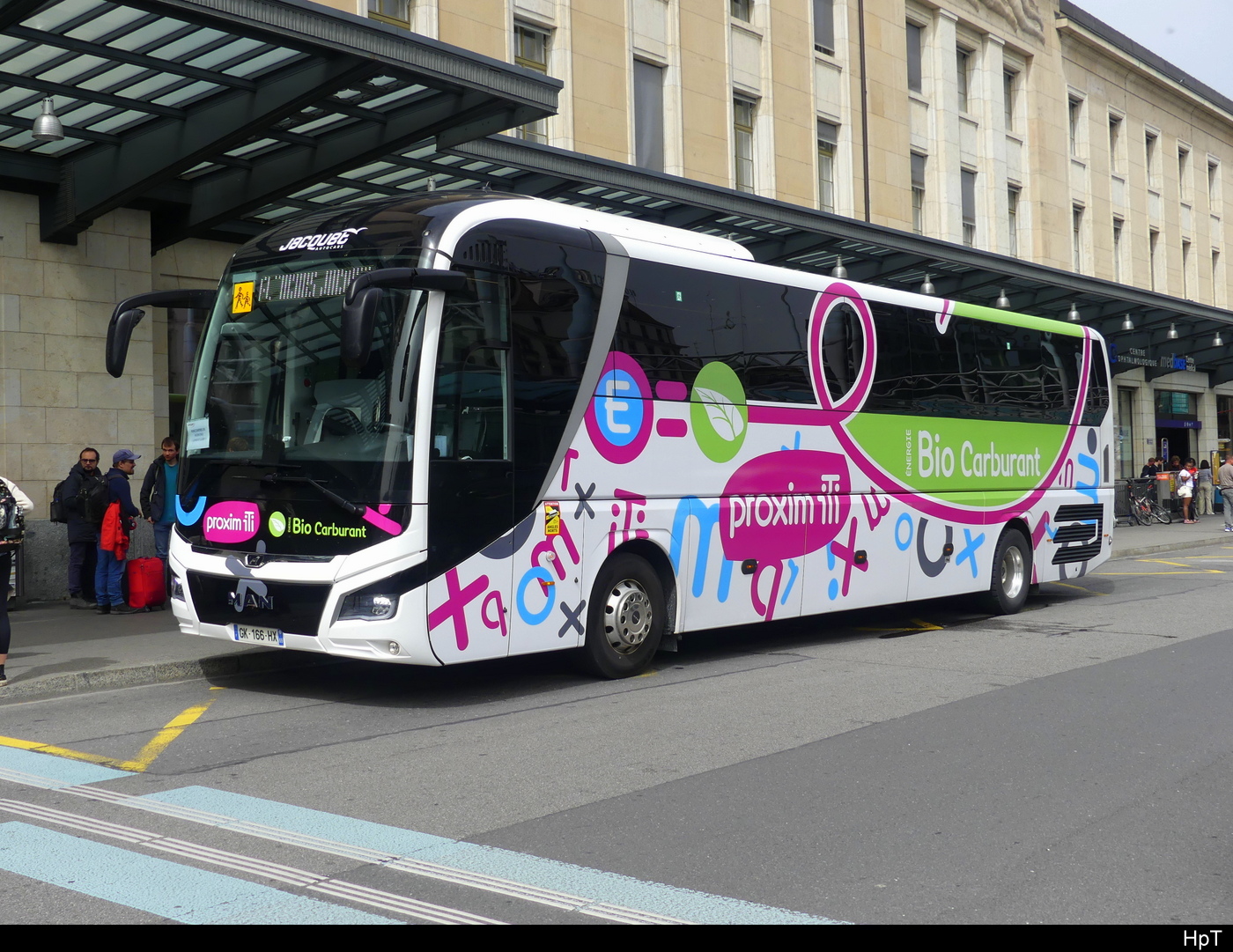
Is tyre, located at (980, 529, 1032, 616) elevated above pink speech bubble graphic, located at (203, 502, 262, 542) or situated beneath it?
situated beneath

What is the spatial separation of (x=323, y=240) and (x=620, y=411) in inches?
98.1

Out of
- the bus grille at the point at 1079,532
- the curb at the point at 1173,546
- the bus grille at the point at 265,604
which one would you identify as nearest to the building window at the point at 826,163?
the curb at the point at 1173,546

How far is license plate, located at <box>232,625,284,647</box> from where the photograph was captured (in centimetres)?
832

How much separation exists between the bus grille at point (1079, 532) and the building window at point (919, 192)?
50.4ft

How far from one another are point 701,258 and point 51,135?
19.5 ft

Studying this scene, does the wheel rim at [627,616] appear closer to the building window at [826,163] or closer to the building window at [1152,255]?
the building window at [826,163]

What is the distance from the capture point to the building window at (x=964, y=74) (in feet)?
106

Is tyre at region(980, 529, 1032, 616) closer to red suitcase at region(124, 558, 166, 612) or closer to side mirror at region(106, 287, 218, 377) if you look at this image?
side mirror at region(106, 287, 218, 377)

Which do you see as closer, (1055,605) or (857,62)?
(1055,605)

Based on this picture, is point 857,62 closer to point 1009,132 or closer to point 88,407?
point 1009,132

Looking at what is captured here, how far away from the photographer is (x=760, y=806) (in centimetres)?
577

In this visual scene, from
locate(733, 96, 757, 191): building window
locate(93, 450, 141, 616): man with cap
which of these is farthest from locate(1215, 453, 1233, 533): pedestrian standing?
locate(93, 450, 141, 616): man with cap

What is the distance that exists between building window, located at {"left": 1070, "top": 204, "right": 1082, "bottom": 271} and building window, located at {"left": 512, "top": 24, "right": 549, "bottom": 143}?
21.2 metres

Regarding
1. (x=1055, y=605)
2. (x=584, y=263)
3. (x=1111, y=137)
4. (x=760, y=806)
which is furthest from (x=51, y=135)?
(x=1111, y=137)
